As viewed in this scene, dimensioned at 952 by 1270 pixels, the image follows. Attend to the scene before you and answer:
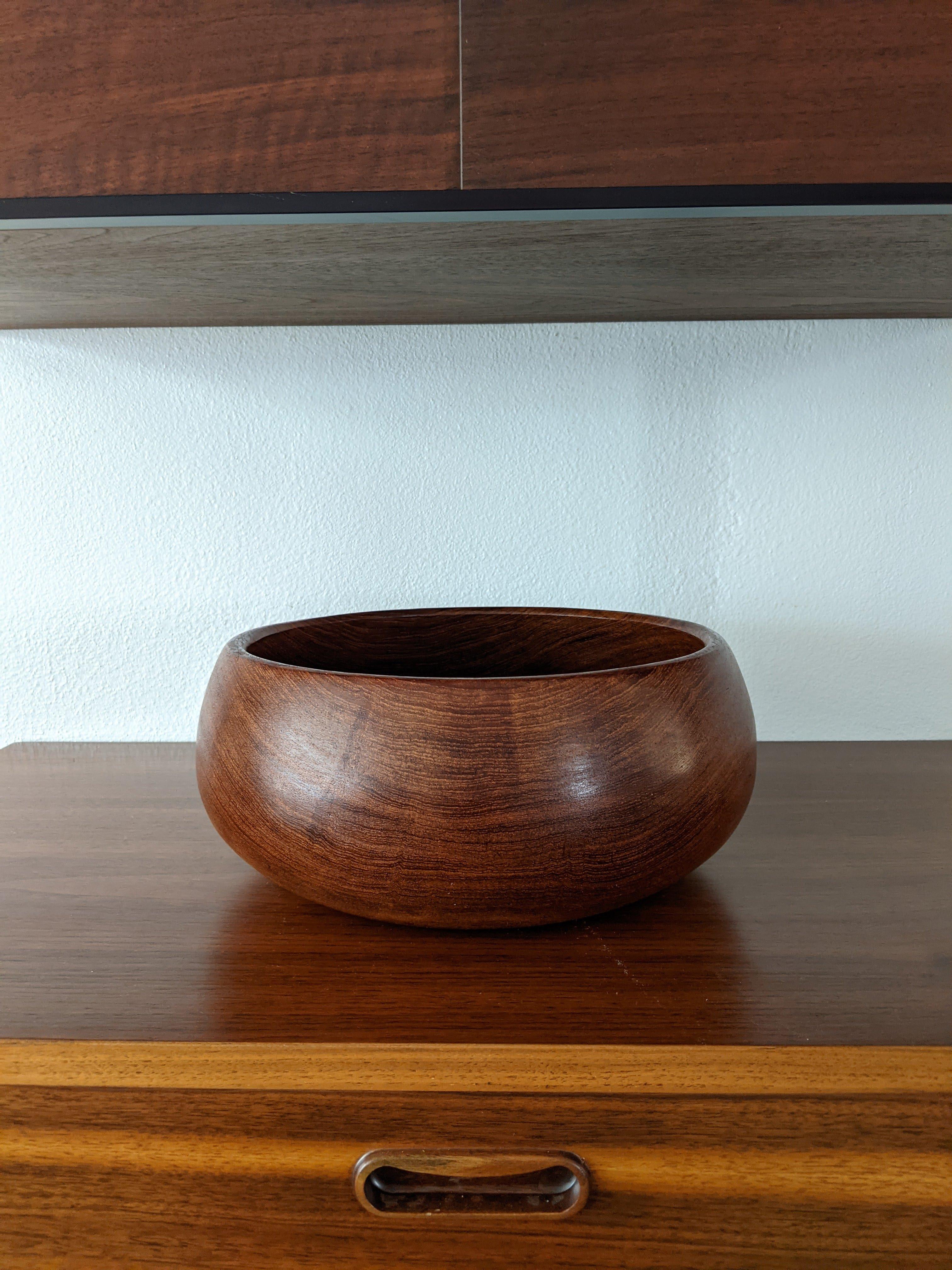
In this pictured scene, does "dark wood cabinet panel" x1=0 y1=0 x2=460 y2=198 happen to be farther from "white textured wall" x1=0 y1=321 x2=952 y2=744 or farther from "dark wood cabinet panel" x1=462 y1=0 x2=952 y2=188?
"white textured wall" x1=0 y1=321 x2=952 y2=744

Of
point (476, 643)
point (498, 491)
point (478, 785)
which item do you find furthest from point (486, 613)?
point (478, 785)

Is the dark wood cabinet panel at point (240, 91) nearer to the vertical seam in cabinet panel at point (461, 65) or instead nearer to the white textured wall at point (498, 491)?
the vertical seam in cabinet panel at point (461, 65)

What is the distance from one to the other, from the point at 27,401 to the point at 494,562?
49 centimetres

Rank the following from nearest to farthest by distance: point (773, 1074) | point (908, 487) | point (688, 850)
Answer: point (773, 1074) < point (688, 850) < point (908, 487)

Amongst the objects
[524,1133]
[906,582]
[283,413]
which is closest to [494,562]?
[283,413]

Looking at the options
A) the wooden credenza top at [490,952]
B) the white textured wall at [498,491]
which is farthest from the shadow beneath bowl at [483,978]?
the white textured wall at [498,491]

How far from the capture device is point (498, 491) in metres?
0.91

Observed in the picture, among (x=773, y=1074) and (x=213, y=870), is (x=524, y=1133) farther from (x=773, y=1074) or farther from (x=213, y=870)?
(x=213, y=870)

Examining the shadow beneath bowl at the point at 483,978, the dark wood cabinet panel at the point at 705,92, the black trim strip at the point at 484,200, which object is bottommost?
the shadow beneath bowl at the point at 483,978

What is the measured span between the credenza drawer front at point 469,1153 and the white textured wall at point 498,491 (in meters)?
0.54

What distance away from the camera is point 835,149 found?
21.1 inches

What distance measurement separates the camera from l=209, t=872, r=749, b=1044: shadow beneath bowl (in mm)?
434

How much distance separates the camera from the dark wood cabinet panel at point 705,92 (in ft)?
1.74

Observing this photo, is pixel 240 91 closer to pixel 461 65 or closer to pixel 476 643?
pixel 461 65
